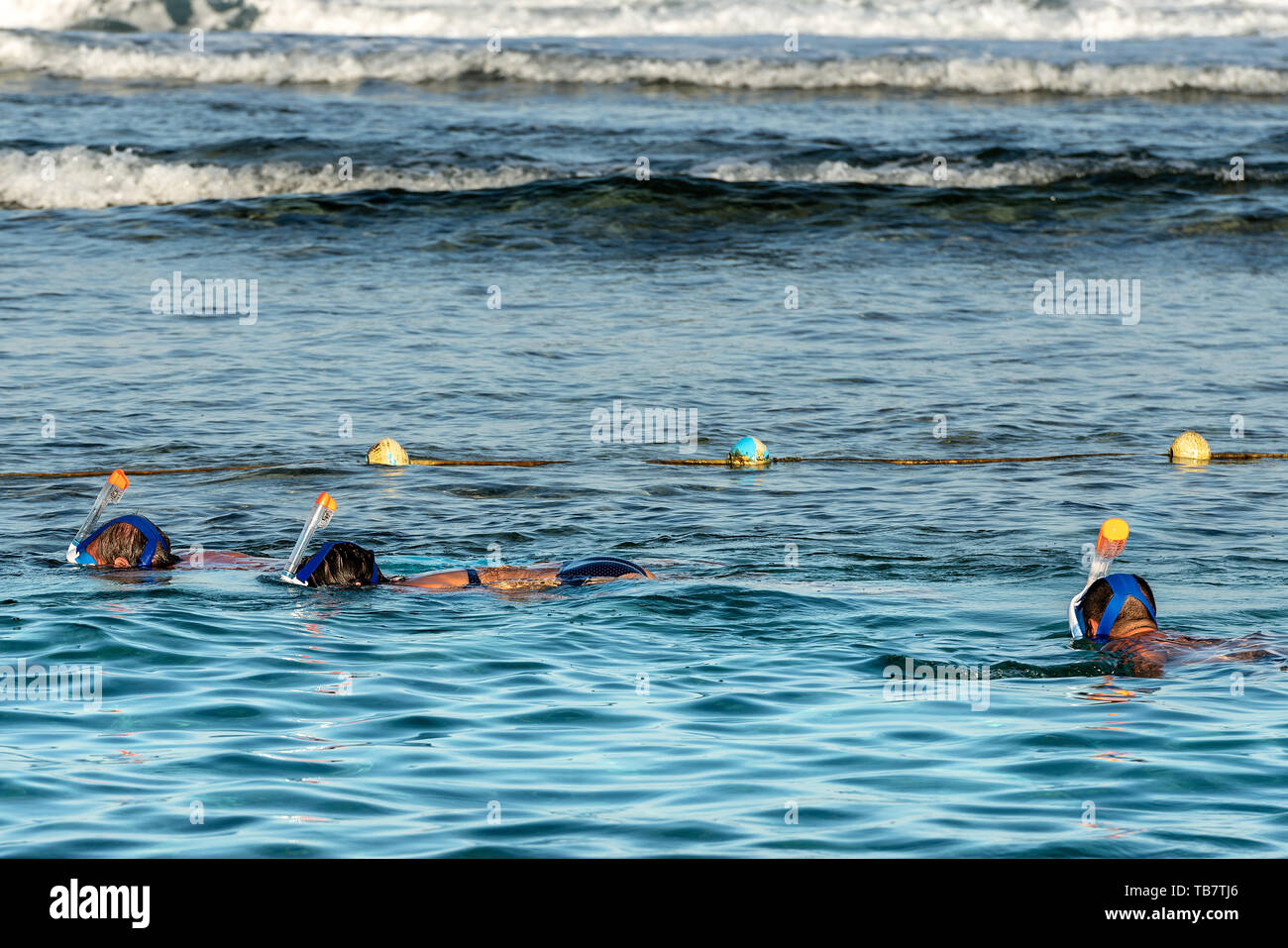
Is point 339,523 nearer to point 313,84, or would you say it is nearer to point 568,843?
point 568,843

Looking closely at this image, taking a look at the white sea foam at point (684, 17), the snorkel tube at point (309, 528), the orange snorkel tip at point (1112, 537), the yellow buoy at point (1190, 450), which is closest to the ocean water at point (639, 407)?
the yellow buoy at point (1190, 450)

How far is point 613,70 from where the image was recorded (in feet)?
96.6

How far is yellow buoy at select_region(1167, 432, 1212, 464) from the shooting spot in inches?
486

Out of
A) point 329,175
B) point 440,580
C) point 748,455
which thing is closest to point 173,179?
point 329,175

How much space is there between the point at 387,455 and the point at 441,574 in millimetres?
3161

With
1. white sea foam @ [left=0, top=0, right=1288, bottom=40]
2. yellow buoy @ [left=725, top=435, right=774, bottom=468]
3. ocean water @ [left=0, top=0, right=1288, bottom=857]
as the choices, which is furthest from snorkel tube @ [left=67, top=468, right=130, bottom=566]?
white sea foam @ [left=0, top=0, right=1288, bottom=40]

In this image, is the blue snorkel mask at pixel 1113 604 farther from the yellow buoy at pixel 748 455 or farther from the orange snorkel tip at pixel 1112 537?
the yellow buoy at pixel 748 455

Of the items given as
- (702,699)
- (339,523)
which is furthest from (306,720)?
(339,523)

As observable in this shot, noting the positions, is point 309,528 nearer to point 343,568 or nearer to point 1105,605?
point 343,568

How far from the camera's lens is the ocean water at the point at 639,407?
618 centimetres

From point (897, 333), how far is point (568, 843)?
1144cm

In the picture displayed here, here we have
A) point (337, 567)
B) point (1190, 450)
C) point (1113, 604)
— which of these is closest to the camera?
point (1113, 604)

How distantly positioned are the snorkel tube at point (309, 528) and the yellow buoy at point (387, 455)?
3.04m

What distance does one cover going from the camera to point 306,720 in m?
6.99
